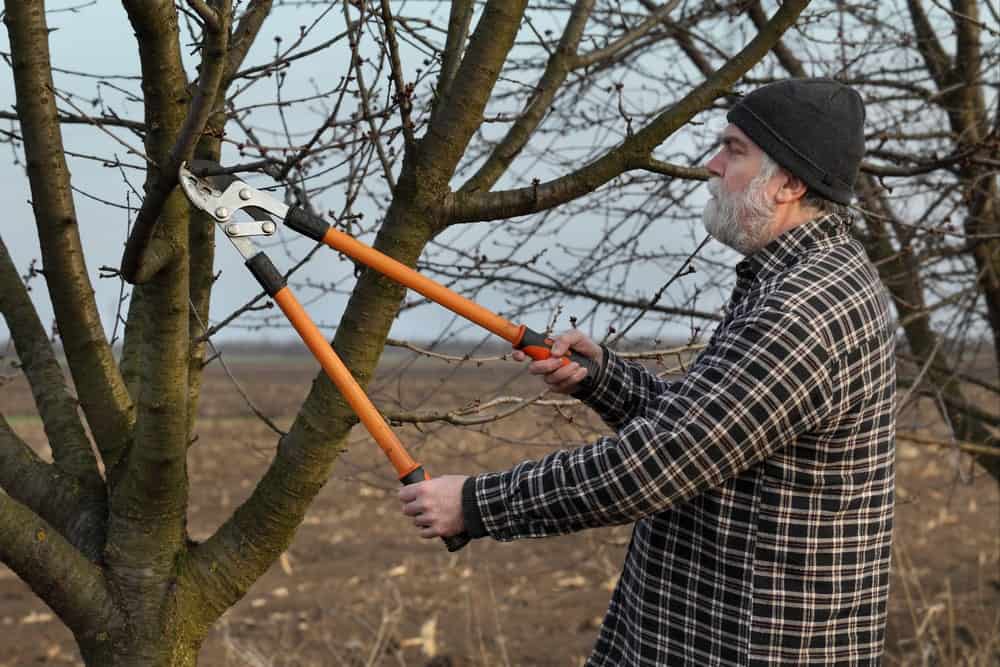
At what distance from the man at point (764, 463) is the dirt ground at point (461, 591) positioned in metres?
1.84

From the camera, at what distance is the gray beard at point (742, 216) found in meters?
2.40

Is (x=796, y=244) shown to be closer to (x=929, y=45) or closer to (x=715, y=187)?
(x=715, y=187)

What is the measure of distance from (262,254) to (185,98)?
1.36 feet

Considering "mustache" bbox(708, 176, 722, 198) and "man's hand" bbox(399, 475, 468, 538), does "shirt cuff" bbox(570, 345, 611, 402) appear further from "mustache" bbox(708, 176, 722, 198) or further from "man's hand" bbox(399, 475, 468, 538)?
"man's hand" bbox(399, 475, 468, 538)

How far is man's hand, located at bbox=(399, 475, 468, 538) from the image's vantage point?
220 centimetres

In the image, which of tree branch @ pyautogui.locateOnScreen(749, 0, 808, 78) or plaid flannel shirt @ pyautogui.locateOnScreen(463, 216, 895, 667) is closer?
plaid flannel shirt @ pyautogui.locateOnScreen(463, 216, 895, 667)

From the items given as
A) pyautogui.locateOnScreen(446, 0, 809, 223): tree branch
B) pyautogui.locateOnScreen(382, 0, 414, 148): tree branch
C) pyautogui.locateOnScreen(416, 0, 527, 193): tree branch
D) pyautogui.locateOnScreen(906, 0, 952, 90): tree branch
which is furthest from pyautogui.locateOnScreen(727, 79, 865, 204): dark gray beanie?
pyautogui.locateOnScreen(906, 0, 952, 90): tree branch

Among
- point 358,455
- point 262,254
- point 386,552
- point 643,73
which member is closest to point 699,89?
point 262,254

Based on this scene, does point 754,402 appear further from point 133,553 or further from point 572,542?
point 572,542

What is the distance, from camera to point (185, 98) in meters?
2.61

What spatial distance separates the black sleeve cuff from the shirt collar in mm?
794

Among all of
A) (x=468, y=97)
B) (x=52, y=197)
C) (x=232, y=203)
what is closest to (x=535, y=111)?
(x=468, y=97)

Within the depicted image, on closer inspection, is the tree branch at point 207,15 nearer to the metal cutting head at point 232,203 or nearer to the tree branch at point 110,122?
the metal cutting head at point 232,203

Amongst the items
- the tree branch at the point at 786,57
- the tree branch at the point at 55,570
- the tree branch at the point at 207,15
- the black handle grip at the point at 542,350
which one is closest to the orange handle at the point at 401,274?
the black handle grip at the point at 542,350
